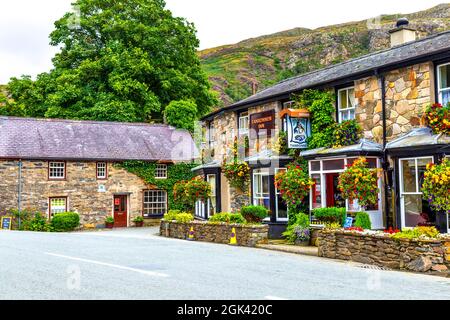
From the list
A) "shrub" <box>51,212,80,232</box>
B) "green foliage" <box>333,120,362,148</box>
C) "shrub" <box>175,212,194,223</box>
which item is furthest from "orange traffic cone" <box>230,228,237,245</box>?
"shrub" <box>51,212,80,232</box>

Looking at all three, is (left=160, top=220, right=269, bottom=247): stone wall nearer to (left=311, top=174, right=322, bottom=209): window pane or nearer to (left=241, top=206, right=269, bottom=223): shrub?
(left=241, top=206, right=269, bottom=223): shrub

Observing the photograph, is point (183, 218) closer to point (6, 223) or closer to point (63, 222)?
point (63, 222)

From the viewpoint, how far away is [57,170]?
33.2 metres

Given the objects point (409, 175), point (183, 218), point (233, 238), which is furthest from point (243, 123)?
point (409, 175)

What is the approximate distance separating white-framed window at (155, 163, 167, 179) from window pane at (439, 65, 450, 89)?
23599 millimetres

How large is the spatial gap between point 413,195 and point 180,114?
25.9 meters

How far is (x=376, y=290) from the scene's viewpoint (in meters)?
9.16

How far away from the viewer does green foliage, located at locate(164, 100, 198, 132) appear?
39844 millimetres

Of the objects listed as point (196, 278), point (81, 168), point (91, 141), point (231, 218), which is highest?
point (91, 141)

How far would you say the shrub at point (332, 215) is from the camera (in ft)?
57.4

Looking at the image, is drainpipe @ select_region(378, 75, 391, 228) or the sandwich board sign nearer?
drainpipe @ select_region(378, 75, 391, 228)

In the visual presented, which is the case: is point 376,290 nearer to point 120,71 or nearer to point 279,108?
point 279,108

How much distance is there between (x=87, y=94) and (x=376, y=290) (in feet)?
118

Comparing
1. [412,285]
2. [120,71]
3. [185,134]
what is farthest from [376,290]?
[120,71]
